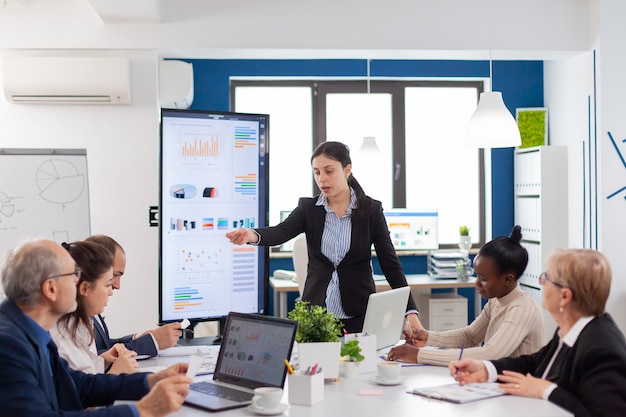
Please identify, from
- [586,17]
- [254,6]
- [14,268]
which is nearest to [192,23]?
[254,6]

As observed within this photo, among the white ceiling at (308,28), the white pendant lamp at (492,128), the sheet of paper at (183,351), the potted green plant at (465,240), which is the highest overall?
the white ceiling at (308,28)

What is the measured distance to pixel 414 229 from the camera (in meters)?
6.52

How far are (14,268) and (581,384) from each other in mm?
1568

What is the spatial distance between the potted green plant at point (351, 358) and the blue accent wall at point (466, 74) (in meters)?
4.31

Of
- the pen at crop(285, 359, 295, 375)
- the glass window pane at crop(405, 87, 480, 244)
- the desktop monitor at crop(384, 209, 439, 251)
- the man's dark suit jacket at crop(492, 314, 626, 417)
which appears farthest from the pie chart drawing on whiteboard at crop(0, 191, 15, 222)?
the glass window pane at crop(405, 87, 480, 244)

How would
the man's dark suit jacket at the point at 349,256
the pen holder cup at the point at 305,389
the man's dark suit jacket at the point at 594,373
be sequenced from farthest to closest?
the man's dark suit jacket at the point at 349,256
the pen holder cup at the point at 305,389
the man's dark suit jacket at the point at 594,373

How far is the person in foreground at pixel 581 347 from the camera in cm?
196

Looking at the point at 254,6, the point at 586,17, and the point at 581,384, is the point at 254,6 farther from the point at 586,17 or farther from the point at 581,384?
the point at 581,384

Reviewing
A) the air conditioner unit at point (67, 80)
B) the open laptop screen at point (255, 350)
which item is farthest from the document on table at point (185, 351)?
the air conditioner unit at point (67, 80)

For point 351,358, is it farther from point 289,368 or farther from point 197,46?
point 197,46

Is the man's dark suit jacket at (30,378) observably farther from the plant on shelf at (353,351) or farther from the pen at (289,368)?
the plant on shelf at (353,351)

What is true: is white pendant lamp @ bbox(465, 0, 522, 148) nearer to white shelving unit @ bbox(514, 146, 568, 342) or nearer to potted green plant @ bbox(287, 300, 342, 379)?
white shelving unit @ bbox(514, 146, 568, 342)

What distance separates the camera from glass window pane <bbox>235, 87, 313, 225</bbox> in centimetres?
696

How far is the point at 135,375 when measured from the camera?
7.47ft
